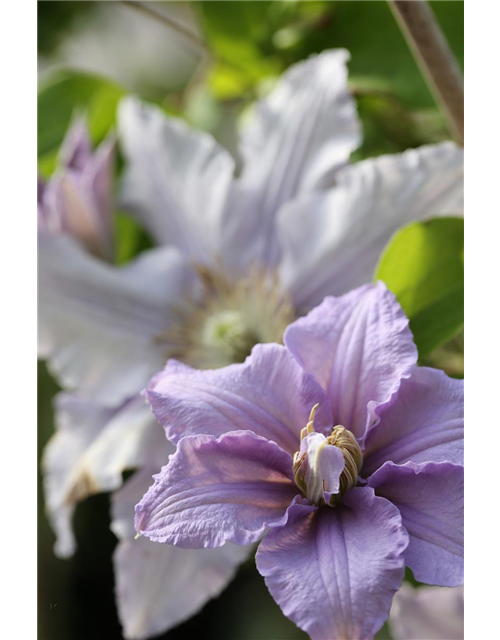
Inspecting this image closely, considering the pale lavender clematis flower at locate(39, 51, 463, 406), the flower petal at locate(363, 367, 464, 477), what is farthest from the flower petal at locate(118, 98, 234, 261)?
the flower petal at locate(363, 367, 464, 477)

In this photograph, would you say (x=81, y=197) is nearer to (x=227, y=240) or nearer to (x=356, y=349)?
(x=227, y=240)

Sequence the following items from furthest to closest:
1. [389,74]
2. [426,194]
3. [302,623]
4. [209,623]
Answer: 1. [209,623]
2. [389,74]
3. [426,194]
4. [302,623]

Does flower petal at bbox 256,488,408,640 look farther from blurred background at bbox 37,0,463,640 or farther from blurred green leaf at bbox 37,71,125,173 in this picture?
blurred green leaf at bbox 37,71,125,173

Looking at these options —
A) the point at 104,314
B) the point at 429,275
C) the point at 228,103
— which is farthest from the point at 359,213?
the point at 228,103

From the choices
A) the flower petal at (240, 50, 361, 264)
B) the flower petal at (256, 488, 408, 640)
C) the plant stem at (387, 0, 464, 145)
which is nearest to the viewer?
the flower petal at (256, 488, 408, 640)

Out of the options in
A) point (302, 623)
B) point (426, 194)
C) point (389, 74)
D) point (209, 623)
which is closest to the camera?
point (302, 623)

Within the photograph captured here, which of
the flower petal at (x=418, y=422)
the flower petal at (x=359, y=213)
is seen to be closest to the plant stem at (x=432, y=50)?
the flower petal at (x=359, y=213)
